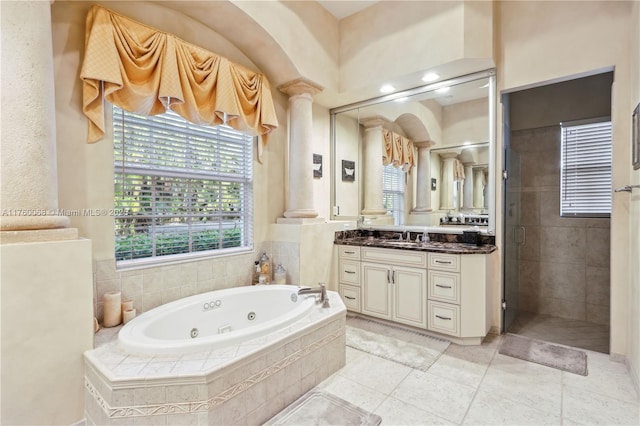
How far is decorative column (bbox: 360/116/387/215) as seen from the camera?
3.82m

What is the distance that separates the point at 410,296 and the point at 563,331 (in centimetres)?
157

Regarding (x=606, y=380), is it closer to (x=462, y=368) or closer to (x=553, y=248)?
(x=462, y=368)

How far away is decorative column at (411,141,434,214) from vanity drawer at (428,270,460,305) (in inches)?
34.6

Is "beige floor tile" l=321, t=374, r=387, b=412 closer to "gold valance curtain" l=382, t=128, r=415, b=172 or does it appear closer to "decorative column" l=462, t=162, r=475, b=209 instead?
"decorative column" l=462, t=162, r=475, b=209

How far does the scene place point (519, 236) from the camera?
11.3 feet

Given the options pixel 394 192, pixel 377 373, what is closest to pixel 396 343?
pixel 377 373

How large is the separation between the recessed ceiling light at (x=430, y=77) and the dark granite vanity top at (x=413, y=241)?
1.58 meters

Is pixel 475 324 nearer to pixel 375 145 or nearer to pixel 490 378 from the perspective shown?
pixel 490 378

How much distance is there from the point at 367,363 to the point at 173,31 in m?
3.08

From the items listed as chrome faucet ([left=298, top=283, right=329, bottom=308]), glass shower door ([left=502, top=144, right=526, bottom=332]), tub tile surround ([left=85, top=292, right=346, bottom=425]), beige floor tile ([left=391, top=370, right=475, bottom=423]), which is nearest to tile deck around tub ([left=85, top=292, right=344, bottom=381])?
tub tile surround ([left=85, top=292, right=346, bottom=425])

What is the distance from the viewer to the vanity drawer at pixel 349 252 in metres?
3.39

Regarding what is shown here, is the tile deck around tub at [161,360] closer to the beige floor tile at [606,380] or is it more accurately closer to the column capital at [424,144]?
the beige floor tile at [606,380]

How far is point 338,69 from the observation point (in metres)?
3.50

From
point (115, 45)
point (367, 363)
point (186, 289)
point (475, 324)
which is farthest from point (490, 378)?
point (115, 45)
